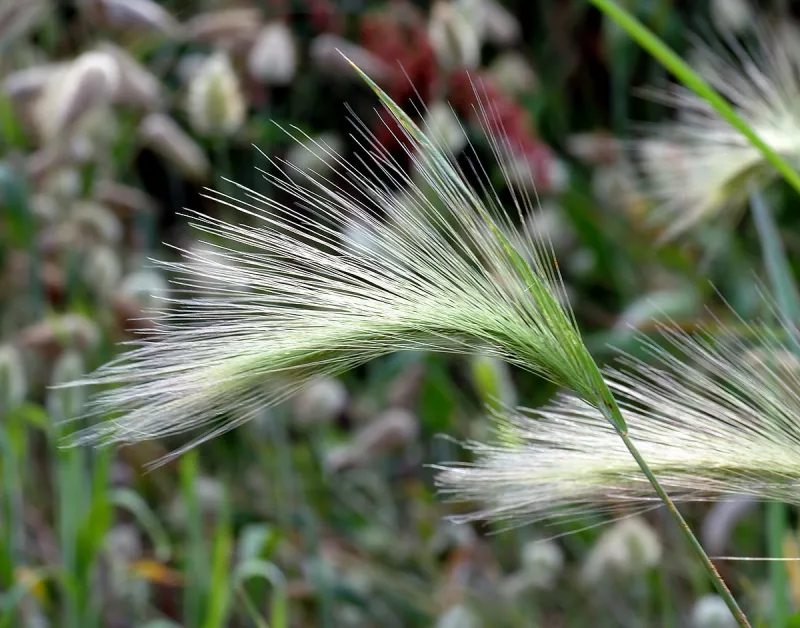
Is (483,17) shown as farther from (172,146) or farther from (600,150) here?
(172,146)

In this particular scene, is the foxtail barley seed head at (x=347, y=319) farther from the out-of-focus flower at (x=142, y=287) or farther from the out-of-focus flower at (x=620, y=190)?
the out-of-focus flower at (x=620, y=190)

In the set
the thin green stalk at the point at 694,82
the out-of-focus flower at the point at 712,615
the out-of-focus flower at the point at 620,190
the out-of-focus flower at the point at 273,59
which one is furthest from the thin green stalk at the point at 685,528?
the out-of-focus flower at the point at 620,190

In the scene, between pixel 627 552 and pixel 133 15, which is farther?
pixel 133 15

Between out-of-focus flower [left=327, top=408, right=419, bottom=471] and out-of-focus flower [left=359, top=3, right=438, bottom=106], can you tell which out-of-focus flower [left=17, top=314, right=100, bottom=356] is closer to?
out-of-focus flower [left=327, top=408, right=419, bottom=471]

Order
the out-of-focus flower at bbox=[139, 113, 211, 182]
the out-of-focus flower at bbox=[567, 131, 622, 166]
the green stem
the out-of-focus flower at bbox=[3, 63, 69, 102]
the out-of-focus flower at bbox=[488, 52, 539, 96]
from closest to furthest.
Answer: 1. the green stem
2. the out-of-focus flower at bbox=[3, 63, 69, 102]
3. the out-of-focus flower at bbox=[139, 113, 211, 182]
4. the out-of-focus flower at bbox=[567, 131, 622, 166]
5. the out-of-focus flower at bbox=[488, 52, 539, 96]

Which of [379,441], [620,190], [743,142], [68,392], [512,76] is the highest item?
[512,76]

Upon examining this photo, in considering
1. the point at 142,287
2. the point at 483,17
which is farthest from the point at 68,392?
the point at 483,17

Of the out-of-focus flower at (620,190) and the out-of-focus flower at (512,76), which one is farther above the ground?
the out-of-focus flower at (512,76)

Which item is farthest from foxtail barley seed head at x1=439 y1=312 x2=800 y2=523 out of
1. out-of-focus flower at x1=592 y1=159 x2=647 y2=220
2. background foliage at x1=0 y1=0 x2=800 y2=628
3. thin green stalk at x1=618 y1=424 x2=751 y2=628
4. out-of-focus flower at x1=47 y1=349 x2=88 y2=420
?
out-of-focus flower at x1=592 y1=159 x2=647 y2=220
